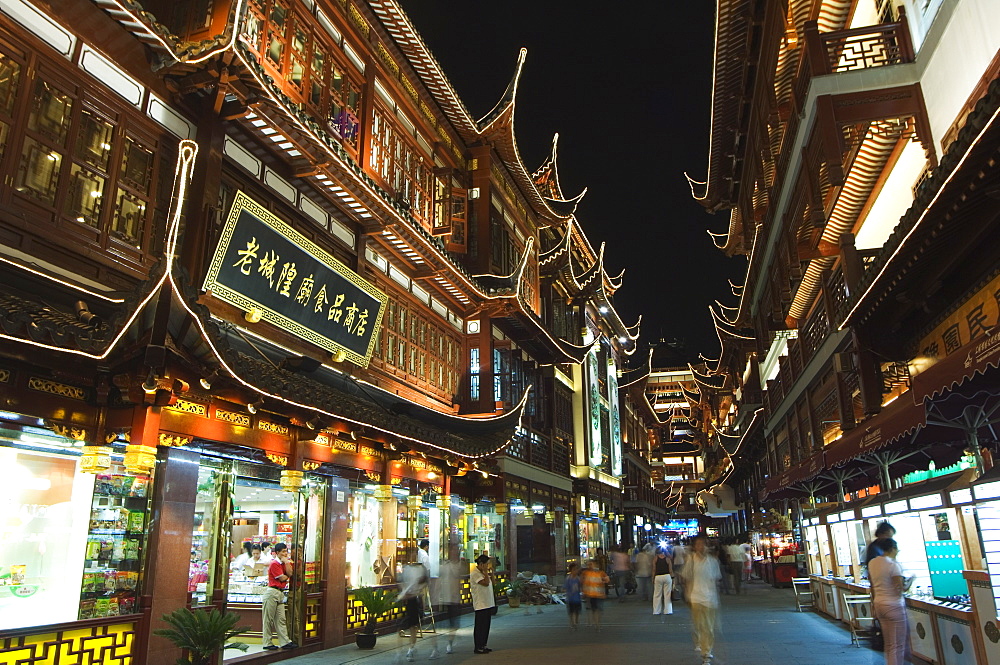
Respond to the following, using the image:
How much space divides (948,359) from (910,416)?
4.15 feet

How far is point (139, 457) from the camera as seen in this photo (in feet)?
27.1

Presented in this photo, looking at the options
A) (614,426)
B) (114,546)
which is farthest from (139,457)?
(614,426)

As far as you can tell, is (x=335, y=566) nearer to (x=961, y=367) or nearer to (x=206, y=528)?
(x=206, y=528)

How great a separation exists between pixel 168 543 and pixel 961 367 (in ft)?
30.2

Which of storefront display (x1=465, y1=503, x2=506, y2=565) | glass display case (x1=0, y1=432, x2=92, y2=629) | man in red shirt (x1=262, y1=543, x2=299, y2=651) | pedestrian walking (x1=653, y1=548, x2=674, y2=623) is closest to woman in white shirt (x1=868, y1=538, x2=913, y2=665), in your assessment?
man in red shirt (x1=262, y1=543, x2=299, y2=651)

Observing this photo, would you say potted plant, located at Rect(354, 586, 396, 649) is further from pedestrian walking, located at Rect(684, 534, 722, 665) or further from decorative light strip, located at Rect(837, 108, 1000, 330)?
decorative light strip, located at Rect(837, 108, 1000, 330)

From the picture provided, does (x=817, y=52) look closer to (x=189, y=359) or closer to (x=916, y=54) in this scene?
(x=916, y=54)

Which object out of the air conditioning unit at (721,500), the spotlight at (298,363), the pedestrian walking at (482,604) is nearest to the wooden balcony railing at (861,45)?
the spotlight at (298,363)

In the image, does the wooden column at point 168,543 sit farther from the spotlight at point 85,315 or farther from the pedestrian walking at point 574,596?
the pedestrian walking at point 574,596

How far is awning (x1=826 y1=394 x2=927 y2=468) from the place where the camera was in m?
8.14

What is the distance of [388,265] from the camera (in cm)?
1619

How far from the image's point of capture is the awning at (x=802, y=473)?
13.8 meters

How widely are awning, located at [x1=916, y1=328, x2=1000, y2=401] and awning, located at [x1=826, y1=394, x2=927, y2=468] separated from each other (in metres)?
0.27

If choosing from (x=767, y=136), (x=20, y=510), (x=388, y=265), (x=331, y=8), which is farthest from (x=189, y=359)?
(x=767, y=136)
